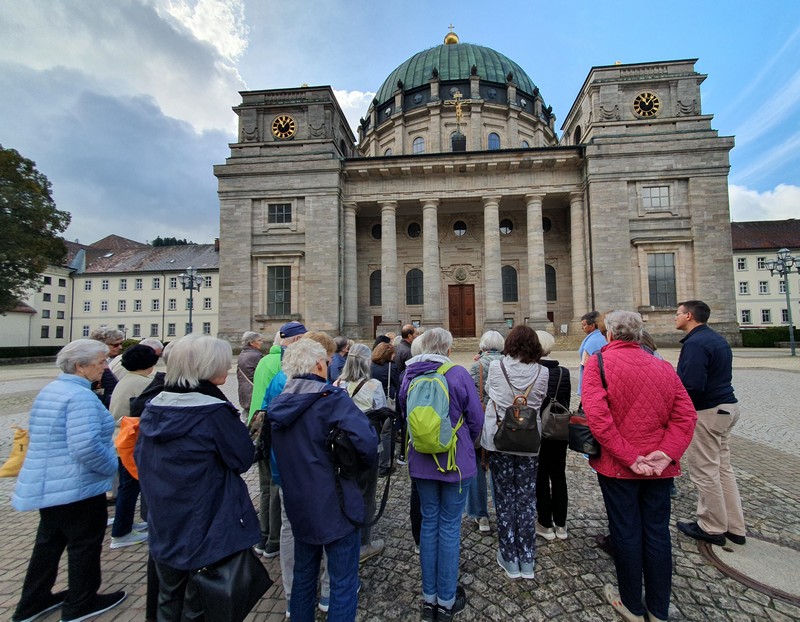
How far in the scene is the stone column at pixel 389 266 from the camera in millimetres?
25047

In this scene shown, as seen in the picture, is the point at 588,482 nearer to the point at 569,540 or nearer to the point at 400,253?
the point at 569,540

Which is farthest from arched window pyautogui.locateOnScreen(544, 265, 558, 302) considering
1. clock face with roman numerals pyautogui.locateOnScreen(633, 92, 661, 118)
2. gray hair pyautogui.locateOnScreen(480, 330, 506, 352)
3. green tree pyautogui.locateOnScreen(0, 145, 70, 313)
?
green tree pyautogui.locateOnScreen(0, 145, 70, 313)

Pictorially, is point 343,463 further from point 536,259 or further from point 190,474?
point 536,259

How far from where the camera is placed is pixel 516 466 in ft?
10.7

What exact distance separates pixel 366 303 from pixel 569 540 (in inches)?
982

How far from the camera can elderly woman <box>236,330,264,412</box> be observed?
539 cm

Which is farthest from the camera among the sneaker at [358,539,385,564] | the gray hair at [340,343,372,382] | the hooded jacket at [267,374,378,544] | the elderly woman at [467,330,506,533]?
the elderly woman at [467,330,506,533]

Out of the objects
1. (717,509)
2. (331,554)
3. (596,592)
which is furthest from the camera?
(717,509)

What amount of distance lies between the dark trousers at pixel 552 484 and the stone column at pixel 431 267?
68.2 feet

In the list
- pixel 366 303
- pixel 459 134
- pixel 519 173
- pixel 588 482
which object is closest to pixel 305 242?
pixel 366 303

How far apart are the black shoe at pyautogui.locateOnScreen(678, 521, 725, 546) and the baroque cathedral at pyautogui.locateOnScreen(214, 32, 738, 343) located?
1946cm

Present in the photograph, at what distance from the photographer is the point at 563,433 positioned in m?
3.04

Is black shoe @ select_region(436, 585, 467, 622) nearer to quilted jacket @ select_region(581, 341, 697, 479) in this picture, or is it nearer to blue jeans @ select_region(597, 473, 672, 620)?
blue jeans @ select_region(597, 473, 672, 620)

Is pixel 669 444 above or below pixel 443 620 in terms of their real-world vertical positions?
above
